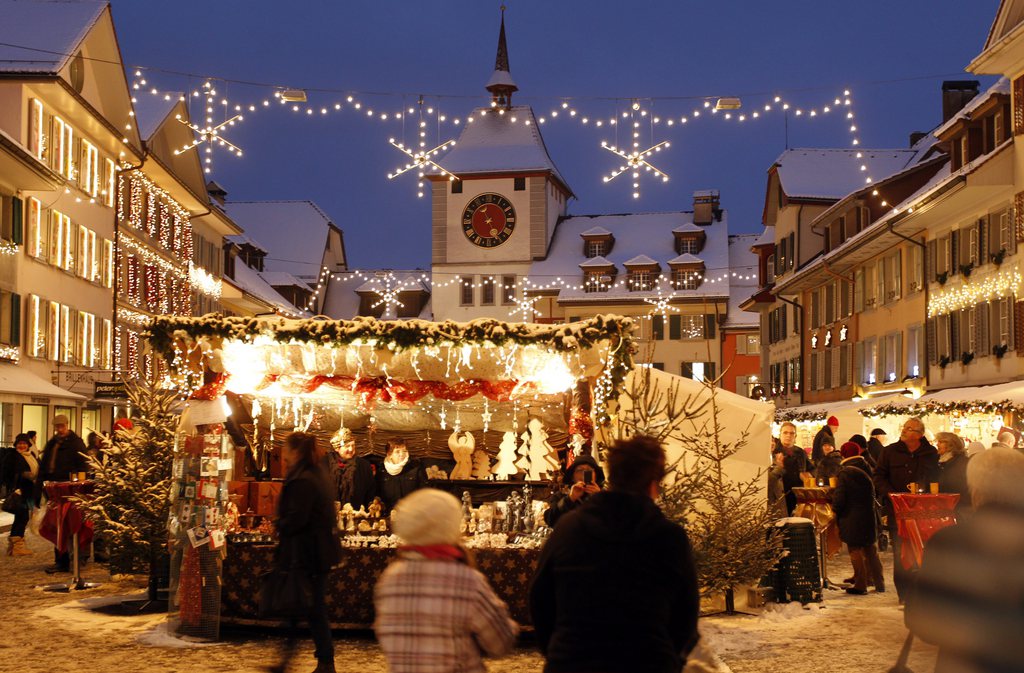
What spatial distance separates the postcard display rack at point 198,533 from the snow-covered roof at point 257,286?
4536cm

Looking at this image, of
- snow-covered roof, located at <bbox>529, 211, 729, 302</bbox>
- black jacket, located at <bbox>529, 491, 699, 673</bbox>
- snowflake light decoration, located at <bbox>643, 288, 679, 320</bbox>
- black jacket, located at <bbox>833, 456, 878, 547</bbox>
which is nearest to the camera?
black jacket, located at <bbox>529, 491, 699, 673</bbox>

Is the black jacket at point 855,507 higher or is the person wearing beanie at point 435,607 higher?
the person wearing beanie at point 435,607

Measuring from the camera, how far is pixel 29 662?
984cm

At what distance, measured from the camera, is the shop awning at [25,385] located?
27188mm

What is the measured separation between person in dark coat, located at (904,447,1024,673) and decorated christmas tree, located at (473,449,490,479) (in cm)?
1186

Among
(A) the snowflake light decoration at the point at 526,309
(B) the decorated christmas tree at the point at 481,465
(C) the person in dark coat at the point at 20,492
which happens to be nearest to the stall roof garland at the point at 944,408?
(B) the decorated christmas tree at the point at 481,465

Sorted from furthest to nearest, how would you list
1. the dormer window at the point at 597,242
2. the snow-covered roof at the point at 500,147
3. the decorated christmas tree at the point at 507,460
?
1. the snow-covered roof at the point at 500,147
2. the dormer window at the point at 597,242
3. the decorated christmas tree at the point at 507,460

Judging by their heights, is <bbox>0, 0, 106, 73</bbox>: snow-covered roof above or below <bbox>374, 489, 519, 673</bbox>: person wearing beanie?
above

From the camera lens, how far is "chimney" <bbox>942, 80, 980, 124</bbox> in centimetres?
3959

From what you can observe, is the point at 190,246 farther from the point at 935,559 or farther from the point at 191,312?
the point at 935,559

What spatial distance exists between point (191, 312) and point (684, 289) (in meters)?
29.0

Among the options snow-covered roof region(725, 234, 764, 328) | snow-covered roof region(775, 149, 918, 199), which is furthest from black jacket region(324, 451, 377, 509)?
snow-covered roof region(725, 234, 764, 328)

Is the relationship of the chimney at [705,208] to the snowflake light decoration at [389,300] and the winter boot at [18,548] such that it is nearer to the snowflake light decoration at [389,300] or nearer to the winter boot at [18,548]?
the snowflake light decoration at [389,300]

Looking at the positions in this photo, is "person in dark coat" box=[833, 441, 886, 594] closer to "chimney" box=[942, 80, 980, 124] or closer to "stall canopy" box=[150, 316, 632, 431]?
"stall canopy" box=[150, 316, 632, 431]
